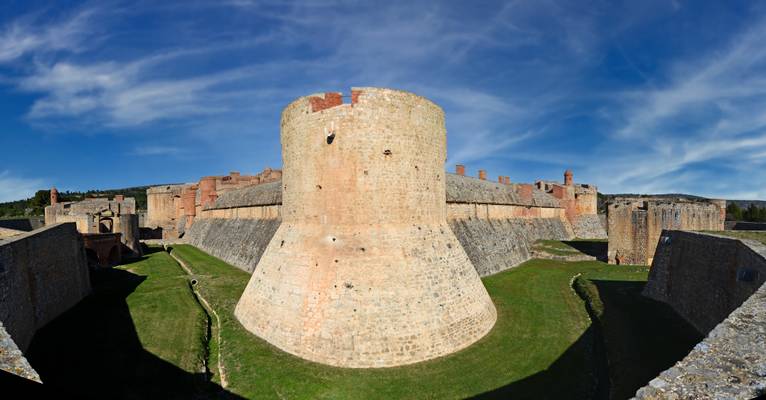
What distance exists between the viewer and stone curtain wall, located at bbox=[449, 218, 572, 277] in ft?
72.7

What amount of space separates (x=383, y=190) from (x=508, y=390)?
6562 millimetres

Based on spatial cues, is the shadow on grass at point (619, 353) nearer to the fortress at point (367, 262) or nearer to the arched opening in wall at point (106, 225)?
the fortress at point (367, 262)

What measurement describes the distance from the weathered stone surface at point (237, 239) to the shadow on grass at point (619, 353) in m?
17.1

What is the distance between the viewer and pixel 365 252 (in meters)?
11.7

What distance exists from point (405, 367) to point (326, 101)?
8.46 metres

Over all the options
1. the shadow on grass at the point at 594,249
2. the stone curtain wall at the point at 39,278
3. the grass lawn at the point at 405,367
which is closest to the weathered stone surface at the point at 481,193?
the shadow on grass at the point at 594,249

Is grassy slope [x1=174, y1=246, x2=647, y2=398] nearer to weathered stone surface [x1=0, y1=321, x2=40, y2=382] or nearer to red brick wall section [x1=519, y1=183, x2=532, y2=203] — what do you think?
weathered stone surface [x1=0, y1=321, x2=40, y2=382]

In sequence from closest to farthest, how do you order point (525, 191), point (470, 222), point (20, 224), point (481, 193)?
point (470, 222)
point (481, 193)
point (525, 191)
point (20, 224)

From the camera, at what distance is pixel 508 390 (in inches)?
389

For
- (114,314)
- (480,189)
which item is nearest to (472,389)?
(114,314)

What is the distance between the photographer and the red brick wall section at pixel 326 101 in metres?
12.3

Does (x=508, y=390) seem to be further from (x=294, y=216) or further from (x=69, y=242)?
(x=69, y=242)

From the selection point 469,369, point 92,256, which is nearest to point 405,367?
point 469,369

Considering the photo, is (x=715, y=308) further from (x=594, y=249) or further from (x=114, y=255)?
(x=114, y=255)
